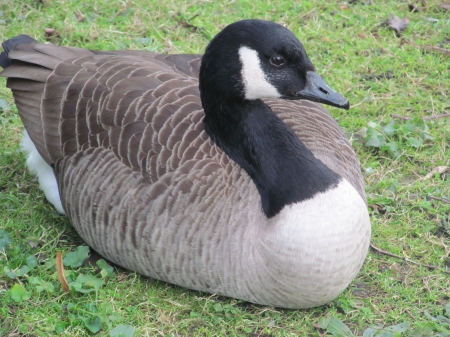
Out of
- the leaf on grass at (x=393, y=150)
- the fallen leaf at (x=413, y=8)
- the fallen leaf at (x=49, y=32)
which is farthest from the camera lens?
the fallen leaf at (x=413, y=8)

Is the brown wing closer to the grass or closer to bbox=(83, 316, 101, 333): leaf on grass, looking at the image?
the grass

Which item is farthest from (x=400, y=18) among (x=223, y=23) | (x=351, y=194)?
(x=351, y=194)

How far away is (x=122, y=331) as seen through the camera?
12.1 ft

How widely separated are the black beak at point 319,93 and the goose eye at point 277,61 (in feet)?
0.52

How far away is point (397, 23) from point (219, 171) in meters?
3.61

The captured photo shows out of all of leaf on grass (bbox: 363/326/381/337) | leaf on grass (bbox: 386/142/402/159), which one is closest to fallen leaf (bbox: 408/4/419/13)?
leaf on grass (bbox: 386/142/402/159)

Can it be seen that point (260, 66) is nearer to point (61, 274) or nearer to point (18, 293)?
point (61, 274)

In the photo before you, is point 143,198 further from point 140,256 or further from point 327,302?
point 327,302

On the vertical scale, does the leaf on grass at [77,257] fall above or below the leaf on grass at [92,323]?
below

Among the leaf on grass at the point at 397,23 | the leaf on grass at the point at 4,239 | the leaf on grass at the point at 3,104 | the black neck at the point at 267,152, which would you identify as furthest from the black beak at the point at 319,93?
the leaf on grass at the point at 397,23

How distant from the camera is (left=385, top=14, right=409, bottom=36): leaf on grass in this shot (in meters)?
6.62

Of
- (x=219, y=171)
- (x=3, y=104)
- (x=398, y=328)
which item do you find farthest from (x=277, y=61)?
(x=3, y=104)

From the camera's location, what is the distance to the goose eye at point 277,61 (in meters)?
3.54

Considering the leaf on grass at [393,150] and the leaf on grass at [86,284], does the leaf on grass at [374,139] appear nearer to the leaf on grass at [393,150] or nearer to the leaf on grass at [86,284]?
the leaf on grass at [393,150]
